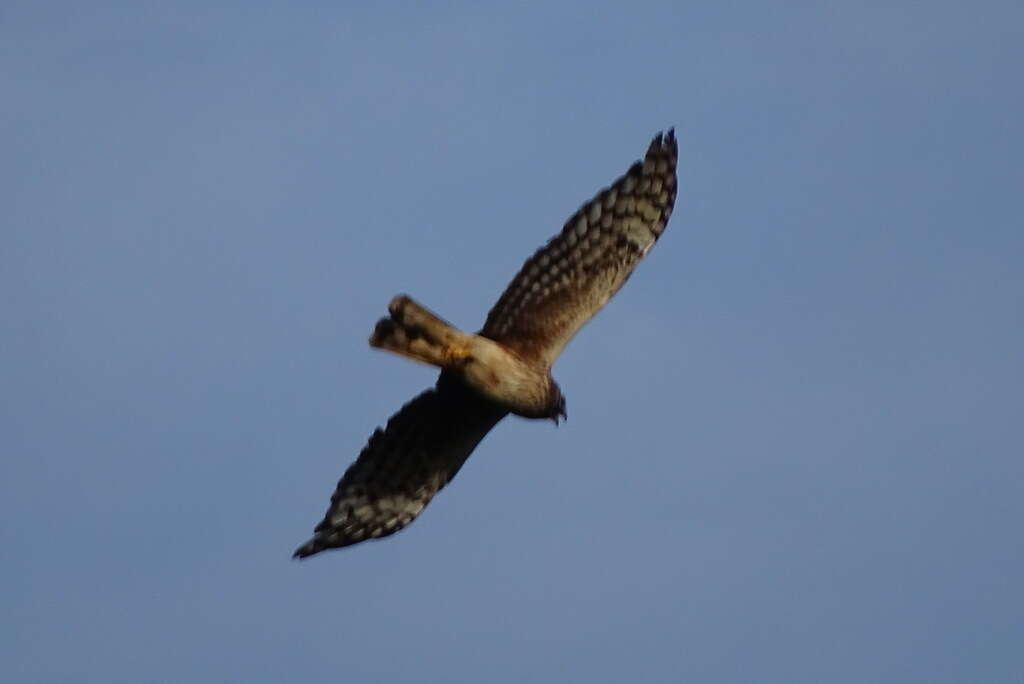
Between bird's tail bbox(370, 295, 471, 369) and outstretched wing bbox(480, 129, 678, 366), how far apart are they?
0.71m

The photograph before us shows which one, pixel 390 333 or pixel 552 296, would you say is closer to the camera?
pixel 390 333

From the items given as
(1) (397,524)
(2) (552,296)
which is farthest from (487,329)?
(1) (397,524)

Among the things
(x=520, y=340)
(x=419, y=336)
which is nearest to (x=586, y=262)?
(x=520, y=340)

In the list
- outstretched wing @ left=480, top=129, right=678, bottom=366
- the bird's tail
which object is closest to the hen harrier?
outstretched wing @ left=480, top=129, right=678, bottom=366

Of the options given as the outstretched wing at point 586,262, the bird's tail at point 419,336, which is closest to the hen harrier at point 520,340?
the outstretched wing at point 586,262

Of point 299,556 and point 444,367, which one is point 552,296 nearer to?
point 444,367

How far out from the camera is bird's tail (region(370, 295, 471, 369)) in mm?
12703

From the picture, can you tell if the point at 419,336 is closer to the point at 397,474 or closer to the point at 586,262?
the point at 397,474

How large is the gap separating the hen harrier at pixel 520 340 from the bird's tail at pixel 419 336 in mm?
345

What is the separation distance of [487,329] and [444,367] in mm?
779

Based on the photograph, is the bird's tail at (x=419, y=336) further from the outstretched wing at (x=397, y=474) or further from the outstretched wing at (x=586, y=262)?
the outstretched wing at (x=397, y=474)

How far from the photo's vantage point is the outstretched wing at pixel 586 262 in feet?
44.8

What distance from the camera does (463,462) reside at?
14.0 meters

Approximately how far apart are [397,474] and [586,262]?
2412mm
